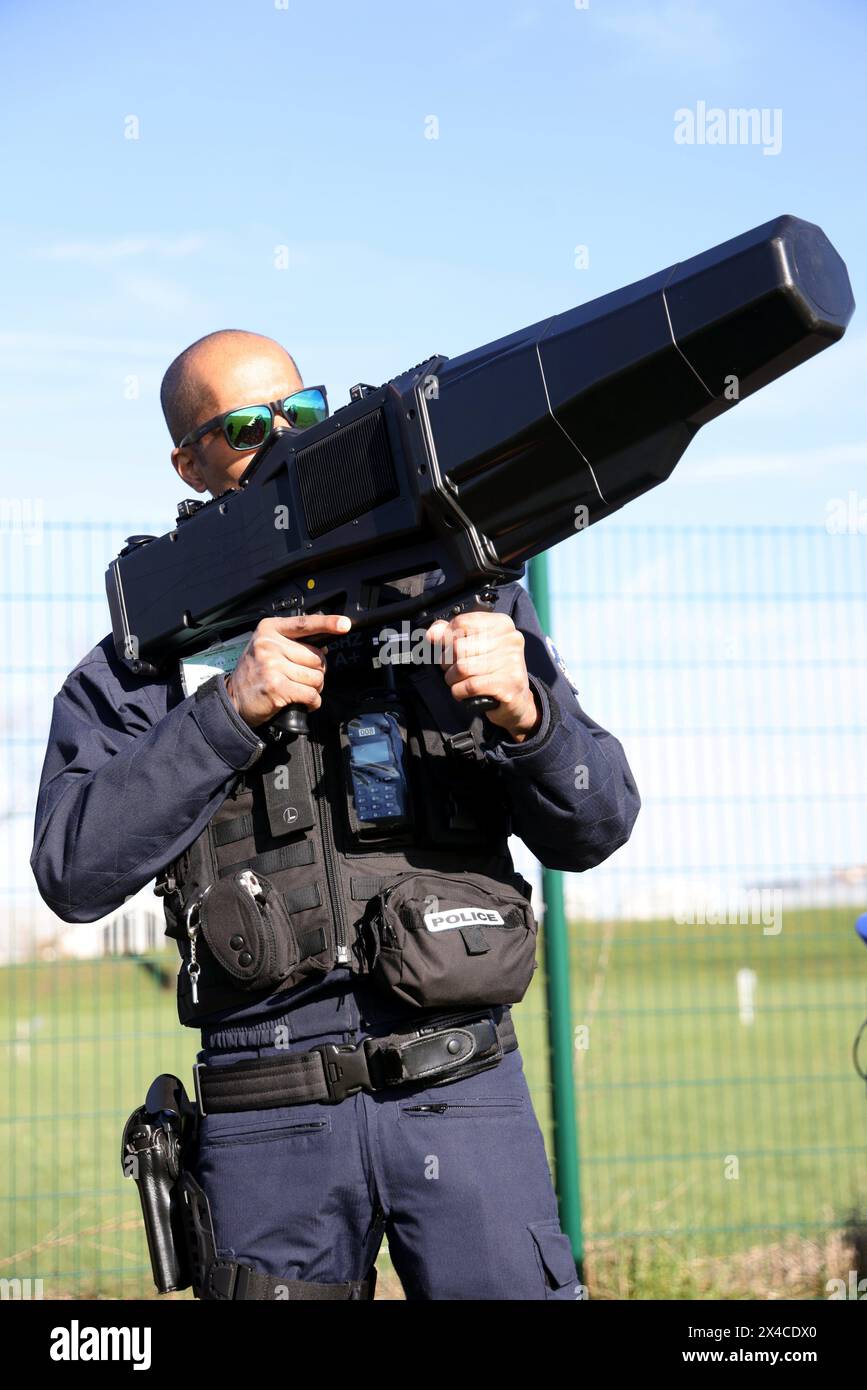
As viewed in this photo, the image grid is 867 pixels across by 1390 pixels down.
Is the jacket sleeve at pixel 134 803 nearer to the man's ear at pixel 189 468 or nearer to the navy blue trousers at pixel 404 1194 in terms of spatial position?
the navy blue trousers at pixel 404 1194

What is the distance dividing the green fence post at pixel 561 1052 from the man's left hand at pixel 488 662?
2.70 metres

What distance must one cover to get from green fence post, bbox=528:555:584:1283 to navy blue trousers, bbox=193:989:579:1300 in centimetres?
258

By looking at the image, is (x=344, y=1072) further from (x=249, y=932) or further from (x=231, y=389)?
(x=231, y=389)

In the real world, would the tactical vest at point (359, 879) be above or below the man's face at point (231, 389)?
below

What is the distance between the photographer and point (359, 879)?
8.27 ft

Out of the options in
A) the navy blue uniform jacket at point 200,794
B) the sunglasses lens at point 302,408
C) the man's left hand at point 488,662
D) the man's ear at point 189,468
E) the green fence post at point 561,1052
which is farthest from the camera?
the green fence post at point 561,1052

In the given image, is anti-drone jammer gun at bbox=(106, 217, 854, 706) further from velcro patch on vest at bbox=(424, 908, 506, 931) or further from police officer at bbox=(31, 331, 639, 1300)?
velcro patch on vest at bbox=(424, 908, 506, 931)

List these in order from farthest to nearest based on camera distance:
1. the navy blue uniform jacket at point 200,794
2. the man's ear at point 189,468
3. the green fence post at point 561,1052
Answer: the green fence post at point 561,1052, the man's ear at point 189,468, the navy blue uniform jacket at point 200,794

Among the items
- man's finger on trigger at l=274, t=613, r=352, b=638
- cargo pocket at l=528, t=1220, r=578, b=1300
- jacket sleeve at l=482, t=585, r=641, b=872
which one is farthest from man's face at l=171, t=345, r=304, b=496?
cargo pocket at l=528, t=1220, r=578, b=1300

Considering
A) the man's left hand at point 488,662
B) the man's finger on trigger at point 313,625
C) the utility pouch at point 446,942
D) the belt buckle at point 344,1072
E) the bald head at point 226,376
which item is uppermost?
the bald head at point 226,376

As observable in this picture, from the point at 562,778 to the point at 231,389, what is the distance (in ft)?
3.69

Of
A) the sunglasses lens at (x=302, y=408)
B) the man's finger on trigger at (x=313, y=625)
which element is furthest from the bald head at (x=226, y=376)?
the man's finger on trigger at (x=313, y=625)

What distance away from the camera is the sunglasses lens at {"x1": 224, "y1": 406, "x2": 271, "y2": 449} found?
2.82m

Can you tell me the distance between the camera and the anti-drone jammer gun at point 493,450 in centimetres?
205
